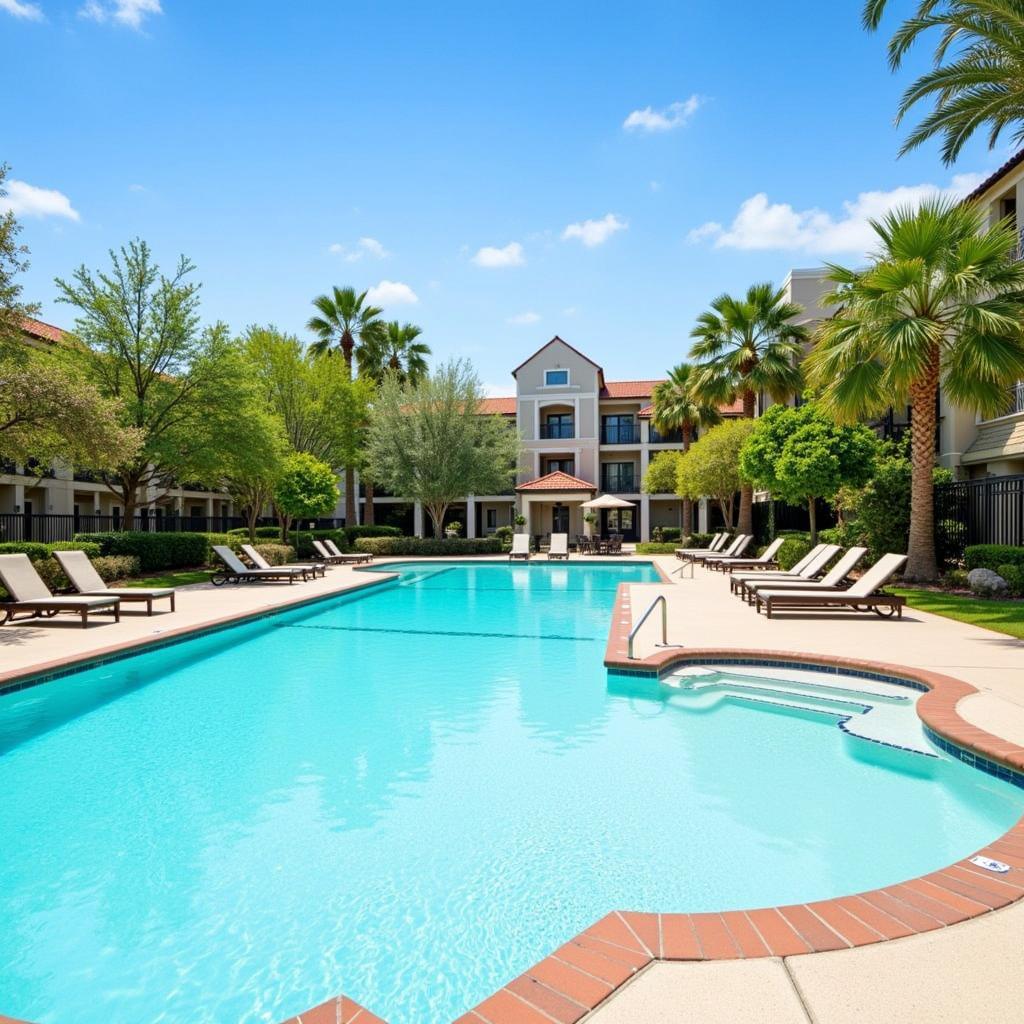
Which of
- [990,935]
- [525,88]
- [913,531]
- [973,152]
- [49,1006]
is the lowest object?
[49,1006]

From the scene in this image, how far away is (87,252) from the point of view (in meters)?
19.4

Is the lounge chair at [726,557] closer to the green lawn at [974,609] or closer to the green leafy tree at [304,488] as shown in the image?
the green lawn at [974,609]

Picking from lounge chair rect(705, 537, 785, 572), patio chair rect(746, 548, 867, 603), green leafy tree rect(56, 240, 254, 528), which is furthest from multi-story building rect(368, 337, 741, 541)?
patio chair rect(746, 548, 867, 603)

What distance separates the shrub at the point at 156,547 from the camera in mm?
18266

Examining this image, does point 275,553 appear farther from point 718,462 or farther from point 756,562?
point 718,462

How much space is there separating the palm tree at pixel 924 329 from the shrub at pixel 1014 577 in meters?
1.74

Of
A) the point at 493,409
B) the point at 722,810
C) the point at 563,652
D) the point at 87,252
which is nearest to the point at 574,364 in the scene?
the point at 493,409

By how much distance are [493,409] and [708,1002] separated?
40.8 metres

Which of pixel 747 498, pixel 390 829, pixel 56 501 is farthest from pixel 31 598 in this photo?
pixel 56 501

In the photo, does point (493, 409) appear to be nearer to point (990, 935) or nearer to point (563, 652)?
point (563, 652)

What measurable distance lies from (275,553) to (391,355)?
56.4 feet

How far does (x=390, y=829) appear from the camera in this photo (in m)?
4.50

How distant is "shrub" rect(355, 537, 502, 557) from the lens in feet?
99.1

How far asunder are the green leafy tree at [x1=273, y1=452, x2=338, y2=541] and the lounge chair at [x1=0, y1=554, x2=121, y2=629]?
521 inches
